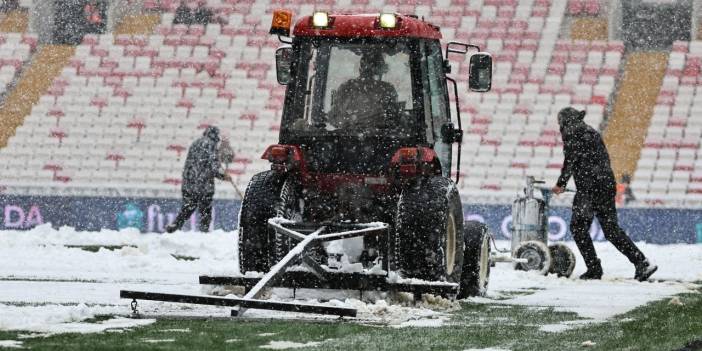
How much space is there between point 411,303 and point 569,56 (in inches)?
819

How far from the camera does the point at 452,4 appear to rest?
31516mm

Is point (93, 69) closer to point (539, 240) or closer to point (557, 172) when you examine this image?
point (557, 172)

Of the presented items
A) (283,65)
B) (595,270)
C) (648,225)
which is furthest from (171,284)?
(648,225)

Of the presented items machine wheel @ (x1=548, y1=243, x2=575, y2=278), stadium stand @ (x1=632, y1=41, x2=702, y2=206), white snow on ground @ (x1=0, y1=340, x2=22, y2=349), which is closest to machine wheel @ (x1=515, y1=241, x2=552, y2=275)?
machine wheel @ (x1=548, y1=243, x2=575, y2=278)

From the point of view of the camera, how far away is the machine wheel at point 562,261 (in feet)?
45.1

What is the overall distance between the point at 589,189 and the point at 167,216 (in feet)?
36.5

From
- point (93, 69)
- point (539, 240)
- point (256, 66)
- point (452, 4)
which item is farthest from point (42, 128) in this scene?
point (539, 240)

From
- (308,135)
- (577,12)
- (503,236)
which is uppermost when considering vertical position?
(577,12)

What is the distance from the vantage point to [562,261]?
1381cm

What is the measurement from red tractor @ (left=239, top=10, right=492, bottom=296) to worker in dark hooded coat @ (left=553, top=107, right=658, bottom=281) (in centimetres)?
304

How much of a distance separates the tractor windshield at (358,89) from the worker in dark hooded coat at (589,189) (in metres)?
3.61

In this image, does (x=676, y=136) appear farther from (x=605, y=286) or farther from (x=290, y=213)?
(x=290, y=213)

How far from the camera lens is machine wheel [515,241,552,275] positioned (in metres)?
13.6

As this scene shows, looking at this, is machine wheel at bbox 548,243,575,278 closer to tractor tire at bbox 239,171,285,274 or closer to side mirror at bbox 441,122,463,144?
side mirror at bbox 441,122,463,144
